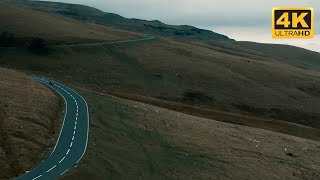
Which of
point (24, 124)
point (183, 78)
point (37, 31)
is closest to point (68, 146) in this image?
point (24, 124)

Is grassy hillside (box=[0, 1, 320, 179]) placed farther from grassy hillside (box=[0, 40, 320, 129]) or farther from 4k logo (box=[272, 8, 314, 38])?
4k logo (box=[272, 8, 314, 38])

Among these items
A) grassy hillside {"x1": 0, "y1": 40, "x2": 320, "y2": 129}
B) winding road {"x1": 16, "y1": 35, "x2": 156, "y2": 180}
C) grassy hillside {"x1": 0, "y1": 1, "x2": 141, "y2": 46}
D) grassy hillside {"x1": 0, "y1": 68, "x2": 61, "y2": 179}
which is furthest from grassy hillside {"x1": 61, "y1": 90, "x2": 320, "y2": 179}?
grassy hillside {"x1": 0, "y1": 1, "x2": 141, "y2": 46}

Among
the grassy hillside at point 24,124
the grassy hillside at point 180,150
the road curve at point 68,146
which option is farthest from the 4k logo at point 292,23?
the grassy hillside at point 24,124

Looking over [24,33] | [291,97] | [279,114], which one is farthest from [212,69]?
[24,33]

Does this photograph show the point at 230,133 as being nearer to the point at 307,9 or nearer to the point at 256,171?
the point at 256,171

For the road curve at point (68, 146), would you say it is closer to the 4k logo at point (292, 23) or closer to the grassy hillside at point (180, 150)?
the grassy hillside at point (180, 150)

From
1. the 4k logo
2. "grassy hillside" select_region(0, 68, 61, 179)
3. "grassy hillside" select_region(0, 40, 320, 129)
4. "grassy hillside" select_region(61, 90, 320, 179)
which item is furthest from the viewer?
"grassy hillside" select_region(0, 40, 320, 129)
